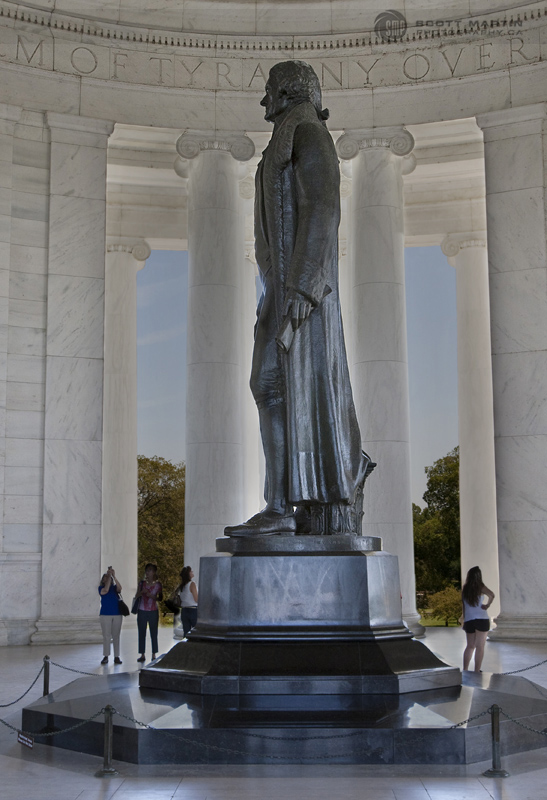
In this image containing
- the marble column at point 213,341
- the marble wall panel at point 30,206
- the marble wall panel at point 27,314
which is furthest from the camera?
the marble column at point 213,341

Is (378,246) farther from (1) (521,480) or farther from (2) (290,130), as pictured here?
(2) (290,130)

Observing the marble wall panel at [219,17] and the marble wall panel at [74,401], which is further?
the marble wall panel at [219,17]

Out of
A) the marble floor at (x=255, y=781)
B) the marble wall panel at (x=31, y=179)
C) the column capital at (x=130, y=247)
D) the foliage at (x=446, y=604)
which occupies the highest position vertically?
the column capital at (x=130, y=247)

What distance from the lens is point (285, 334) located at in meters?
17.8

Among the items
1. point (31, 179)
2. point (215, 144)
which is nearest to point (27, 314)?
point (31, 179)

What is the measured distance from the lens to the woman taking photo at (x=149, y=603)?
103ft

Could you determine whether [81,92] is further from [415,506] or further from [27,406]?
[415,506]

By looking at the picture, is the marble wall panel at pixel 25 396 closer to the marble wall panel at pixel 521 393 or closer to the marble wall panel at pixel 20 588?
the marble wall panel at pixel 20 588

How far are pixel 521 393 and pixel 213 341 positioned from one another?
13258 millimetres

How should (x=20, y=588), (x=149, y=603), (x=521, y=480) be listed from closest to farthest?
1. (x=149, y=603)
2. (x=20, y=588)
3. (x=521, y=480)

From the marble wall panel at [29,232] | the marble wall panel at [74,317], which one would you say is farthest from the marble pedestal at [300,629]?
the marble wall panel at [29,232]

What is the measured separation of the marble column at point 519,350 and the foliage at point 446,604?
138ft

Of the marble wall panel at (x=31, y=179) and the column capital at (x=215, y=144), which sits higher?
the column capital at (x=215, y=144)

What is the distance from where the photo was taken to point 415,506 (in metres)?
97.2
